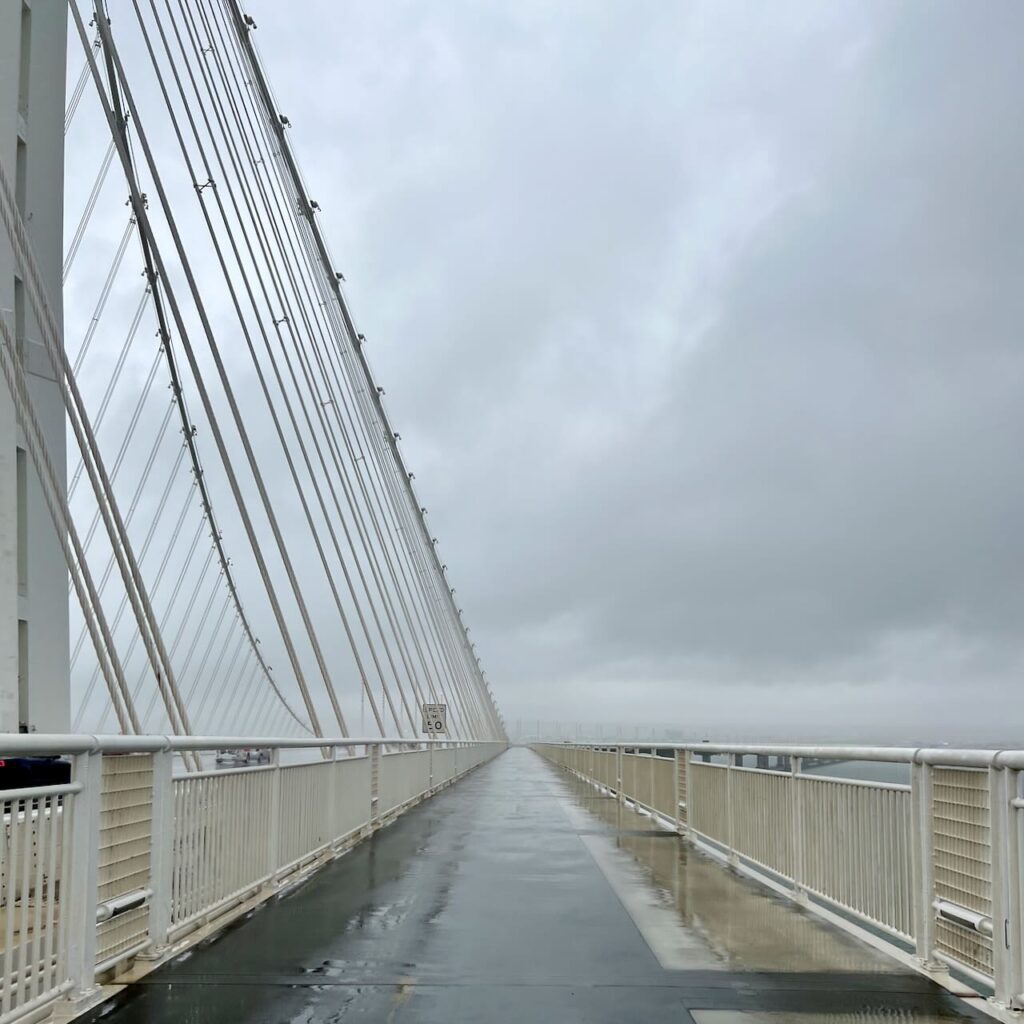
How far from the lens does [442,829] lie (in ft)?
44.5

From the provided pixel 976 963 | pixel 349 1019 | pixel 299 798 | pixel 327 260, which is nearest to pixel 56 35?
pixel 299 798

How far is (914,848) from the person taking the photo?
5855 mm

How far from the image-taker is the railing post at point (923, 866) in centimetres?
567

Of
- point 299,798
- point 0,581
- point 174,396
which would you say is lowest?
point 299,798

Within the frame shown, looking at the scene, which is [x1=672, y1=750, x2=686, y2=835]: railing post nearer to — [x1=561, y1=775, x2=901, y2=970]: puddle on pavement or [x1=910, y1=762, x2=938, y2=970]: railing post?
[x1=561, y1=775, x2=901, y2=970]: puddle on pavement

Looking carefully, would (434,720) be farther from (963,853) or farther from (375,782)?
(963,853)

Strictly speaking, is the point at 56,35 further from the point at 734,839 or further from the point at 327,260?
the point at 327,260

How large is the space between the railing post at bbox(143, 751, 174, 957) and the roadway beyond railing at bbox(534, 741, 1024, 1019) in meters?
3.93

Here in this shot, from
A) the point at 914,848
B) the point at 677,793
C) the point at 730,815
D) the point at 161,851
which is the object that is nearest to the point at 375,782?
the point at 677,793

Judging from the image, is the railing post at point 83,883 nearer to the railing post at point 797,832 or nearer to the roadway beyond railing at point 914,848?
the roadway beyond railing at point 914,848

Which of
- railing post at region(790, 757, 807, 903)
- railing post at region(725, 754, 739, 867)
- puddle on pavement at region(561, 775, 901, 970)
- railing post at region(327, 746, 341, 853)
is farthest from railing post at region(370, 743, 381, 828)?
railing post at region(790, 757, 807, 903)

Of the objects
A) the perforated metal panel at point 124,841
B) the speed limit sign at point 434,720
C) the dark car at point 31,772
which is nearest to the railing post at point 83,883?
the perforated metal panel at point 124,841

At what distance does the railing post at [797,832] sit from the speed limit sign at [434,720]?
25.8 meters

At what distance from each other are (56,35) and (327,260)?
15632mm
